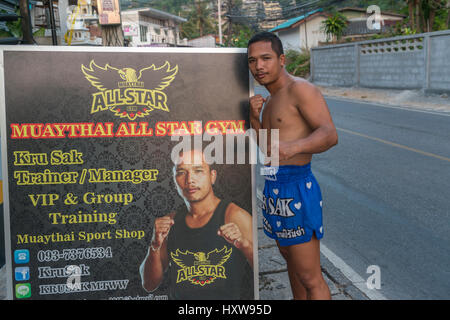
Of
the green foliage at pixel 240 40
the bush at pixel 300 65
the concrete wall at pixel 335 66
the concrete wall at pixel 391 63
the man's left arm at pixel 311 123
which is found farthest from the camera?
the green foliage at pixel 240 40

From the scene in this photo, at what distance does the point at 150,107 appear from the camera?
2857 mm

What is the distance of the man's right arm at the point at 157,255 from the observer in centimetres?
292

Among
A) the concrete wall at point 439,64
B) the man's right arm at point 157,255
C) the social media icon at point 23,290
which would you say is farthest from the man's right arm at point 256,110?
the concrete wall at point 439,64

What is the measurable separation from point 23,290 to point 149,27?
5165 cm

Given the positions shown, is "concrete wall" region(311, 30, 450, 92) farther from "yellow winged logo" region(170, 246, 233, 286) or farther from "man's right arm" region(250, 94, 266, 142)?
"yellow winged logo" region(170, 246, 233, 286)

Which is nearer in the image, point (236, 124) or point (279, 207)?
point (279, 207)

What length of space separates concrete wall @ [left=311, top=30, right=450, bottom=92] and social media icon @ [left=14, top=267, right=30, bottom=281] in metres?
18.2

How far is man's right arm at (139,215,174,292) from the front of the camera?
9.57ft

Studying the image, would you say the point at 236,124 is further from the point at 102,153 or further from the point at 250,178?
the point at 102,153

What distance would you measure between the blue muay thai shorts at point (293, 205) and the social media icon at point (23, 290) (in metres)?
1.57

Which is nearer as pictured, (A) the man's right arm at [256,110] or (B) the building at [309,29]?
(A) the man's right arm at [256,110]

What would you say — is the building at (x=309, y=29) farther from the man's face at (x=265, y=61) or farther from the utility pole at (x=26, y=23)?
the man's face at (x=265, y=61)
